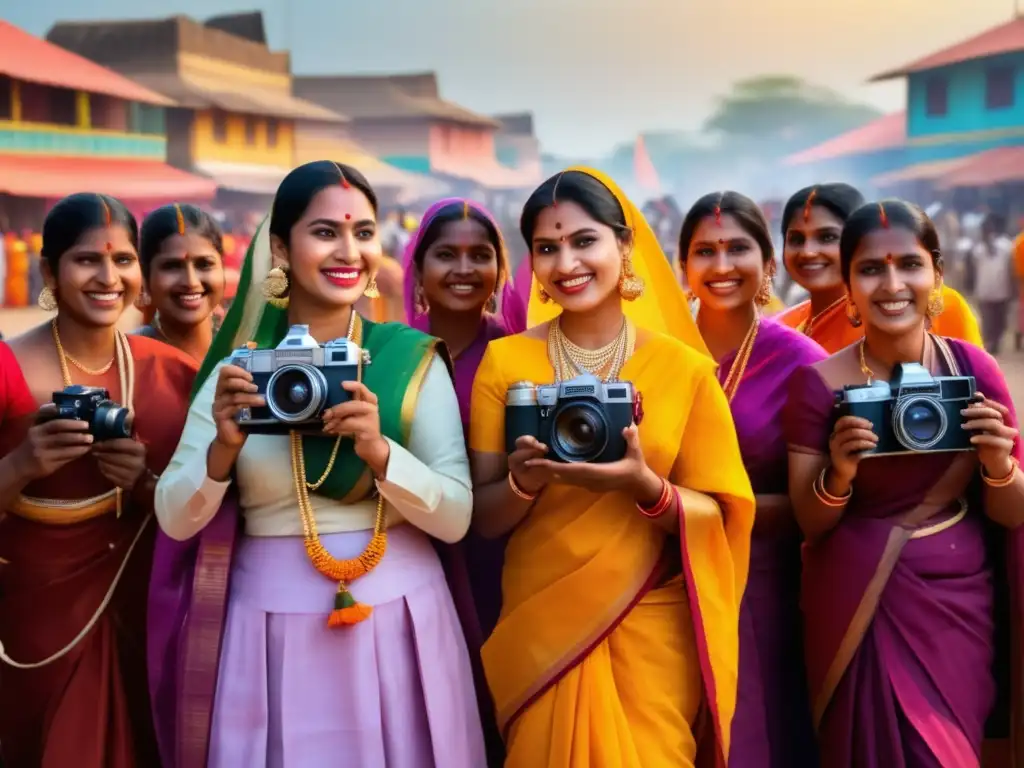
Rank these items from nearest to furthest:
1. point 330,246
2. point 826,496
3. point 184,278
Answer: point 330,246 → point 826,496 → point 184,278

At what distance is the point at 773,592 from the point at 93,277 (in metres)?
2.07

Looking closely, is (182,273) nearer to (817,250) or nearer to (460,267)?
(460,267)

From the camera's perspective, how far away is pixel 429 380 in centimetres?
238

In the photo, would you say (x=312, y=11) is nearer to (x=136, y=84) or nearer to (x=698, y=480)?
(x=136, y=84)

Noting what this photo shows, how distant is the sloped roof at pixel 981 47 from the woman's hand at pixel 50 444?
8210 millimetres

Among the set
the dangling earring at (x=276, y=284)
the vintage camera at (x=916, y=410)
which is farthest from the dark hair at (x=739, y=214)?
the dangling earring at (x=276, y=284)

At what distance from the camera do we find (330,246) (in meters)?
2.34

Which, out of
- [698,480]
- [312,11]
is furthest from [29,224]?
[698,480]

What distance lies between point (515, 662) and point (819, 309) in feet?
6.52

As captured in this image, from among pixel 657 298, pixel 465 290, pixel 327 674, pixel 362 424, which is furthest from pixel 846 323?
pixel 327 674

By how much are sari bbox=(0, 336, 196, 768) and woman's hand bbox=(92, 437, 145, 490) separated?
4.6 inches

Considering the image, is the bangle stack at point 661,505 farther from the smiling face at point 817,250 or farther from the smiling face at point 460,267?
the smiling face at point 817,250

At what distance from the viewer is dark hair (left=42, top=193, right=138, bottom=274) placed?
109 inches

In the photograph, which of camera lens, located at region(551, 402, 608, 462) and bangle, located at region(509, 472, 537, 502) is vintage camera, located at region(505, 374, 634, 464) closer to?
camera lens, located at region(551, 402, 608, 462)
